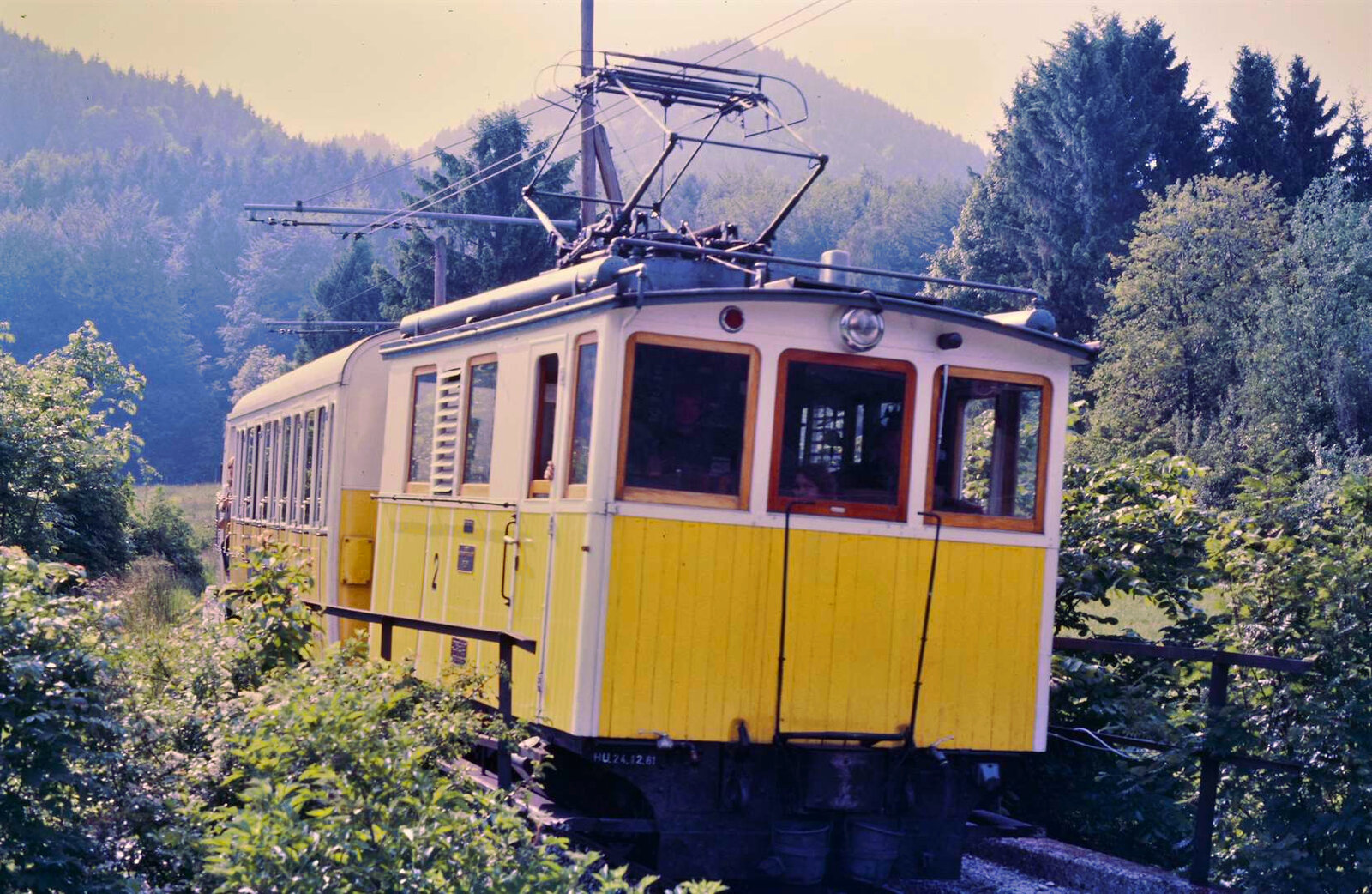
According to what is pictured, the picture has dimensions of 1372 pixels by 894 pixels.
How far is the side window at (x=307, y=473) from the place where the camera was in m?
14.6

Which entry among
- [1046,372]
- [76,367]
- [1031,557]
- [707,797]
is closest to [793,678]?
[707,797]

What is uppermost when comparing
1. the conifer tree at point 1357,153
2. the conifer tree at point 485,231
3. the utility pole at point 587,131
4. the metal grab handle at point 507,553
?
the conifer tree at point 1357,153

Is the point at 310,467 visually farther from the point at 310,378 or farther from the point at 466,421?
the point at 466,421

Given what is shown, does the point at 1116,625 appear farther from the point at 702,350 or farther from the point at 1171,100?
the point at 1171,100

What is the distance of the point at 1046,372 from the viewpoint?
28.5ft

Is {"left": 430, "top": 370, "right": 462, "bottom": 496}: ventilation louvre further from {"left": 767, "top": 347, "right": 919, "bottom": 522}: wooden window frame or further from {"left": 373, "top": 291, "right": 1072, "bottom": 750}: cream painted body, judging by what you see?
{"left": 767, "top": 347, "right": 919, "bottom": 522}: wooden window frame

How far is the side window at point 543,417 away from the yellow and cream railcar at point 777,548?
0.02m

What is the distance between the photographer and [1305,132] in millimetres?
52031

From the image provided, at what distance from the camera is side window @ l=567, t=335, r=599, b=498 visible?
8102 mm

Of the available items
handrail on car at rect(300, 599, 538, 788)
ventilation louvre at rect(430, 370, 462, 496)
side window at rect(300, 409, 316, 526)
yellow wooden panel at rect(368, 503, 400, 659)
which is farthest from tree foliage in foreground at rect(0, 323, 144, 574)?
handrail on car at rect(300, 599, 538, 788)

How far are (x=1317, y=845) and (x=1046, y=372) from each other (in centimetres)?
278

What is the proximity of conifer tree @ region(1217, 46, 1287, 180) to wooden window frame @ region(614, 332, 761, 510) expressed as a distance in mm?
48508

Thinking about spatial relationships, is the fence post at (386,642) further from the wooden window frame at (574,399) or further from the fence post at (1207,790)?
the fence post at (1207,790)

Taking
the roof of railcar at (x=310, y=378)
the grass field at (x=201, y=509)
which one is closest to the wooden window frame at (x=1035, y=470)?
the roof of railcar at (x=310, y=378)
